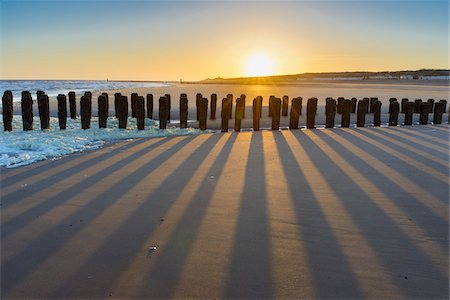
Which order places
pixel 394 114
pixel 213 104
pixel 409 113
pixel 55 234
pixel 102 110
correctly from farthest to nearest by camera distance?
pixel 213 104 → pixel 409 113 → pixel 394 114 → pixel 102 110 → pixel 55 234

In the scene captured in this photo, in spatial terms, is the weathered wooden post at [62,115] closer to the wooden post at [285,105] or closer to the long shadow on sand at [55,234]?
the long shadow on sand at [55,234]

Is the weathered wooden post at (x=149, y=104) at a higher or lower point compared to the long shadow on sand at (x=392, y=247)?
higher

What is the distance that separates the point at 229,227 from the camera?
2949 mm

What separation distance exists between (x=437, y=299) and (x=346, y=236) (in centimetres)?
78

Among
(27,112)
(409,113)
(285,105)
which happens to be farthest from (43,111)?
(409,113)

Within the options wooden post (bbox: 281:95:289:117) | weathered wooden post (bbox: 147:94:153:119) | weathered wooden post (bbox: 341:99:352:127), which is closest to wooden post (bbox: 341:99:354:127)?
weathered wooden post (bbox: 341:99:352:127)

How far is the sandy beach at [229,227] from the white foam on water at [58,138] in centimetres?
52

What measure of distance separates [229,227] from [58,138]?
17.9ft

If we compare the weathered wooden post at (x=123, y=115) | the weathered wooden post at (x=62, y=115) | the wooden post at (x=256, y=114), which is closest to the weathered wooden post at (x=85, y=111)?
the weathered wooden post at (x=62, y=115)

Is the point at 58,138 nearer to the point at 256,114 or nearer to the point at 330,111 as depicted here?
the point at 256,114

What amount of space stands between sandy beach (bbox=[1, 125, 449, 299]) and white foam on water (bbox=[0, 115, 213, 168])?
52 centimetres

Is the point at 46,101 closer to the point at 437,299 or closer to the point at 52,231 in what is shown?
the point at 52,231

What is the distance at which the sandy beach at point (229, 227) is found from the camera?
2.20 meters

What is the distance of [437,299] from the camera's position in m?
2.05
